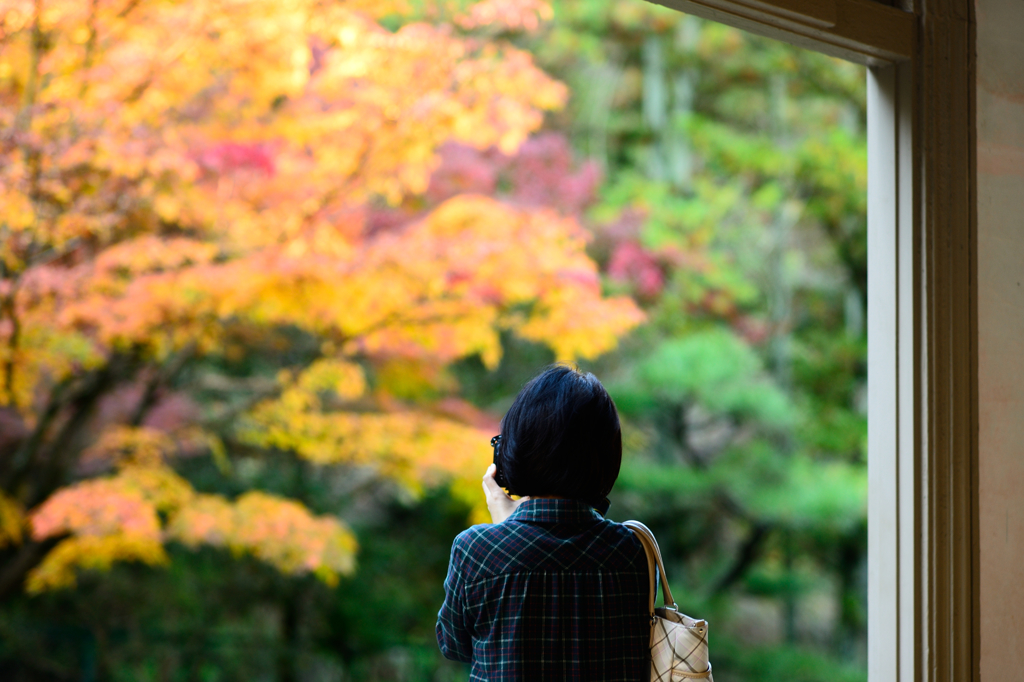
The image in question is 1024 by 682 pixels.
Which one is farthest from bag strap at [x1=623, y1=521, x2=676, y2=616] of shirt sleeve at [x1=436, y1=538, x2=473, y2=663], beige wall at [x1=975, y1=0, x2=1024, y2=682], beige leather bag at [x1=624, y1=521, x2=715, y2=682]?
beige wall at [x1=975, y1=0, x2=1024, y2=682]

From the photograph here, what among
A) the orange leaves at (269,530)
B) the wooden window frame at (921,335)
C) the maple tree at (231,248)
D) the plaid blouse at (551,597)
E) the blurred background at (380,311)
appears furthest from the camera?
the orange leaves at (269,530)

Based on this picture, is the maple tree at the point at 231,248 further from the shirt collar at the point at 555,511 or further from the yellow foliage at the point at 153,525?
the shirt collar at the point at 555,511

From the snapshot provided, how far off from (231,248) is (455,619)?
103 inches

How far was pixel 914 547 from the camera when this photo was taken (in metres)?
1.31

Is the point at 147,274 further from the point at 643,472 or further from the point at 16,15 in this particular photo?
the point at 643,472

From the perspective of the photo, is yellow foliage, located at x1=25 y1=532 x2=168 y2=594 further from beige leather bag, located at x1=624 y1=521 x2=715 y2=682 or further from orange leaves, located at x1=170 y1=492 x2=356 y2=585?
beige leather bag, located at x1=624 y1=521 x2=715 y2=682

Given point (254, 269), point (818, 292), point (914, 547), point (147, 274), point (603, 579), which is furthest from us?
point (818, 292)

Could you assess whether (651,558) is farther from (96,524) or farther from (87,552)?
(87,552)

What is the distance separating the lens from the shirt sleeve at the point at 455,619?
1.01 m

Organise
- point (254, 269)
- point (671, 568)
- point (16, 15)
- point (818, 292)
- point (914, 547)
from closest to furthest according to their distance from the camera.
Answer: point (914, 547)
point (16, 15)
point (254, 269)
point (671, 568)
point (818, 292)

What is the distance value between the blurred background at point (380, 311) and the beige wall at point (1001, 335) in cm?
195

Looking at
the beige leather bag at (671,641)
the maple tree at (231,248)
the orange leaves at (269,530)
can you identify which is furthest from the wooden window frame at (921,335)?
the orange leaves at (269,530)

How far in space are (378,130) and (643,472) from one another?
2657 millimetres

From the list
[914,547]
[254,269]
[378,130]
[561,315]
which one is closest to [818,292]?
[561,315]
